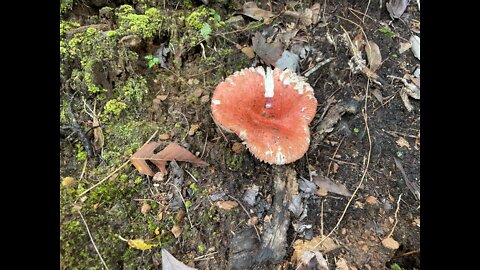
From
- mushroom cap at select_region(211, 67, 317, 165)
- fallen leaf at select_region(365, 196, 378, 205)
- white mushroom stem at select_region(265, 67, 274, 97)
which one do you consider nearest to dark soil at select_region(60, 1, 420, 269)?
fallen leaf at select_region(365, 196, 378, 205)

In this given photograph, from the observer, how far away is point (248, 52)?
3.50 meters

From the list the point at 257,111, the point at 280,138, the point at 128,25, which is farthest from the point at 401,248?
the point at 128,25

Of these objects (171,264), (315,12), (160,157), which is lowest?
(171,264)

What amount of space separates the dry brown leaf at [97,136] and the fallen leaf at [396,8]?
9.71 ft

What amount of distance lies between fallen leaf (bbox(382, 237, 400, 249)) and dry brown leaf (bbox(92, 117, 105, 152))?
7.37 feet

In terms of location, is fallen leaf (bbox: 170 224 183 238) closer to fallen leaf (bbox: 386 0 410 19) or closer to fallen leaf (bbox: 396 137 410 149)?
fallen leaf (bbox: 396 137 410 149)

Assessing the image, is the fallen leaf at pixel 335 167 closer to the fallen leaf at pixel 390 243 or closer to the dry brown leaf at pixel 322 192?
the dry brown leaf at pixel 322 192

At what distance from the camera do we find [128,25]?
3387 millimetres

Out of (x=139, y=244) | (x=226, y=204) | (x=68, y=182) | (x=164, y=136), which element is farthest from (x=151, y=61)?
(x=139, y=244)

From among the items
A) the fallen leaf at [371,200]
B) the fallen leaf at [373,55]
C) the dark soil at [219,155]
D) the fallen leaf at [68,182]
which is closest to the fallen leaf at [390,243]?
the dark soil at [219,155]

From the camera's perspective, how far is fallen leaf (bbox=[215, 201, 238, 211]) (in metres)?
2.74

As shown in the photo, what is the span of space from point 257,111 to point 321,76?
83cm

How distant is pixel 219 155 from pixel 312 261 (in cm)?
106

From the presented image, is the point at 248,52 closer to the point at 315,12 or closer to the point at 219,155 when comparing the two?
the point at 315,12
